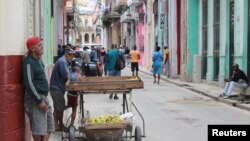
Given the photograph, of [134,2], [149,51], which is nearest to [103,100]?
[149,51]

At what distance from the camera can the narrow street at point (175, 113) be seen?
473 inches

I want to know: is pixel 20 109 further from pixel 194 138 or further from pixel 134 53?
pixel 134 53

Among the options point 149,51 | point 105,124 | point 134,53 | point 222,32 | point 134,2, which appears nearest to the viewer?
point 105,124

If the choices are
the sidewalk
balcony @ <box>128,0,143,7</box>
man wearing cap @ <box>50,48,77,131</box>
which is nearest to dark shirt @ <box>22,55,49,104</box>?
man wearing cap @ <box>50,48,77,131</box>

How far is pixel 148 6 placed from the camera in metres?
48.4

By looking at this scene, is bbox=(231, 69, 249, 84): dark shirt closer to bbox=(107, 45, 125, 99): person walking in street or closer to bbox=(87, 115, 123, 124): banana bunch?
bbox=(107, 45, 125, 99): person walking in street

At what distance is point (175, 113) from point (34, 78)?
824 cm

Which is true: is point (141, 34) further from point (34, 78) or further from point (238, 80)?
point (34, 78)

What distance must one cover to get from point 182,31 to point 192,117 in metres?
16.1

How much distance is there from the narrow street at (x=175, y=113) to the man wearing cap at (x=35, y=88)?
3.23 metres

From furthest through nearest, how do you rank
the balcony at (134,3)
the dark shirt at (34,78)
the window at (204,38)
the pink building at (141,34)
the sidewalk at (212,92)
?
the balcony at (134,3), the pink building at (141,34), the window at (204,38), the sidewalk at (212,92), the dark shirt at (34,78)

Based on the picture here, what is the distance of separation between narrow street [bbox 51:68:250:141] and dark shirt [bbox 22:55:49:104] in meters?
3.47

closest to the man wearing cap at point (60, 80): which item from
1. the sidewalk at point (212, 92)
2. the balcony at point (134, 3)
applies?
the sidewalk at point (212, 92)

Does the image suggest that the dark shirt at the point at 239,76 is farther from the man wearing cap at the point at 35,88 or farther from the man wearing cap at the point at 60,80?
the man wearing cap at the point at 35,88
